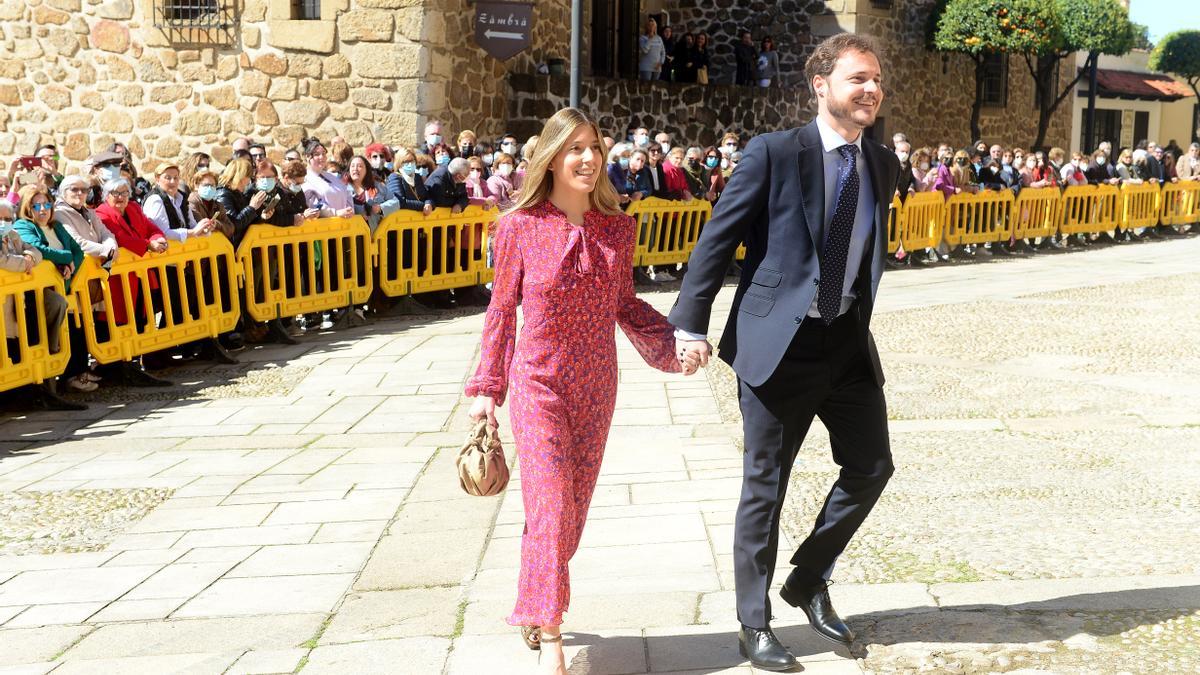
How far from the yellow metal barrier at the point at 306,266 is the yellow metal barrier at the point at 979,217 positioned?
32.1ft

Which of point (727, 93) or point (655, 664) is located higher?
point (727, 93)

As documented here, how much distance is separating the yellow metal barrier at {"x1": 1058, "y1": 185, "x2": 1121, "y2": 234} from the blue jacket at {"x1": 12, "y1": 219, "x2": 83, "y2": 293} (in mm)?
16898

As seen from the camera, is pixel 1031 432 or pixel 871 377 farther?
pixel 1031 432

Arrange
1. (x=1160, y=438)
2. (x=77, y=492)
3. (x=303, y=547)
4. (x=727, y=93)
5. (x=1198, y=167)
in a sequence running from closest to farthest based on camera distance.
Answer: (x=303, y=547) → (x=77, y=492) → (x=1160, y=438) → (x=727, y=93) → (x=1198, y=167)

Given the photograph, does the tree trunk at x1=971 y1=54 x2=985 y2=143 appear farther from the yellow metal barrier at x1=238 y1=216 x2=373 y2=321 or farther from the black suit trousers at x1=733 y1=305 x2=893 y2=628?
the black suit trousers at x1=733 y1=305 x2=893 y2=628

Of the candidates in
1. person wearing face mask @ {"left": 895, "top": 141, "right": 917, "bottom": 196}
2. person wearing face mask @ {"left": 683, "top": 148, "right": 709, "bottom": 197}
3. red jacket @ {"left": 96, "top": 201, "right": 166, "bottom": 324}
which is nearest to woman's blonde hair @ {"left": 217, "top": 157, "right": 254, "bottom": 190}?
red jacket @ {"left": 96, "top": 201, "right": 166, "bottom": 324}

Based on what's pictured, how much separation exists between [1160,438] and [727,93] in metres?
16.0

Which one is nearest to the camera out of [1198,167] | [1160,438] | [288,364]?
[1160,438]

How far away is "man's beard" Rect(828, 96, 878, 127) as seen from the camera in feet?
12.8

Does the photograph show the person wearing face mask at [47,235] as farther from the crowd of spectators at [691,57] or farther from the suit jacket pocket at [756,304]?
the crowd of spectators at [691,57]

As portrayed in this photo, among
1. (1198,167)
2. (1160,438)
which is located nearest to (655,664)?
(1160,438)

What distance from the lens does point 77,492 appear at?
654 cm

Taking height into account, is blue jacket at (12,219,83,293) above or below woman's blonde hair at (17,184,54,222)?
below

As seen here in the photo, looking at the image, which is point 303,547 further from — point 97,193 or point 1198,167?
point 1198,167
